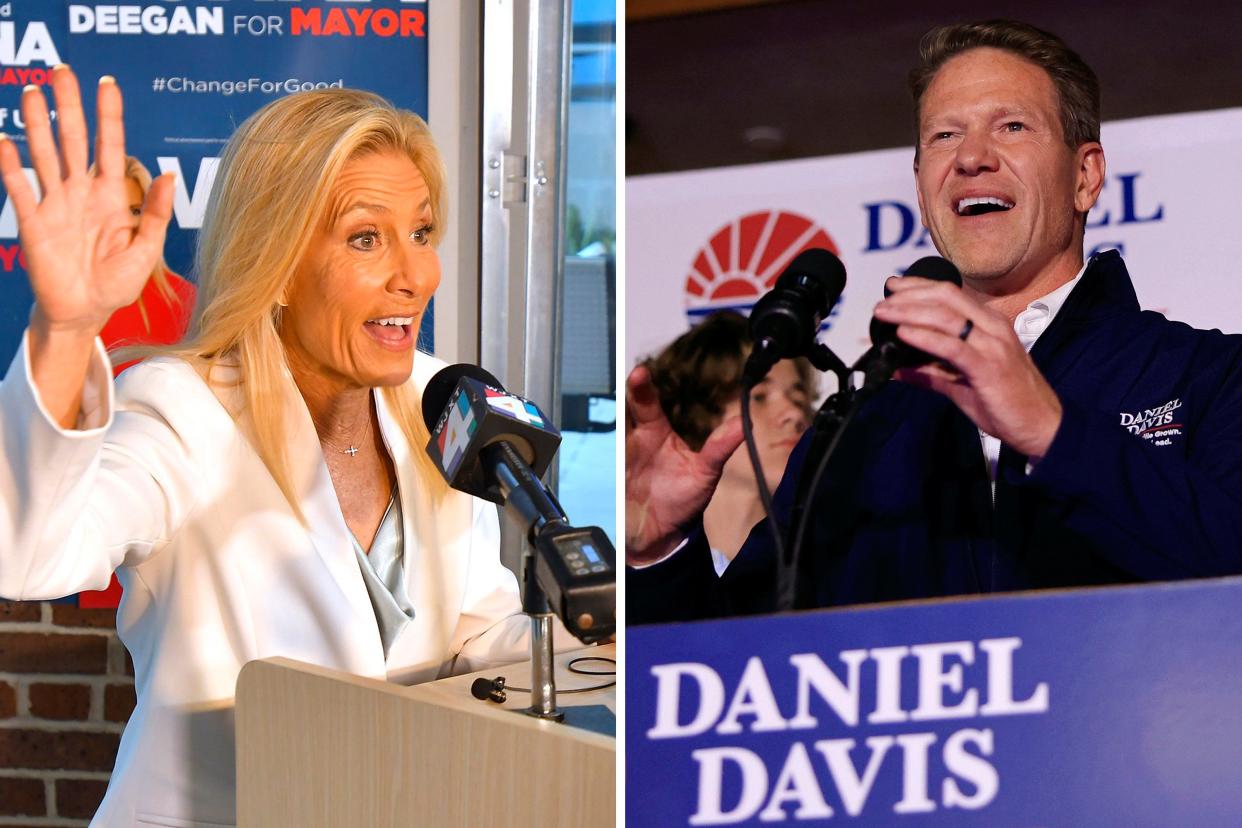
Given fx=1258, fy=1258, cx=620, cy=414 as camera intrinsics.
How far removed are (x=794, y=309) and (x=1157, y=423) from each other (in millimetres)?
245

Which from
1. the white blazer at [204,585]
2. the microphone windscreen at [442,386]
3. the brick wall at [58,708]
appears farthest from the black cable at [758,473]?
the brick wall at [58,708]

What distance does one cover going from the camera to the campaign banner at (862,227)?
0.81 m

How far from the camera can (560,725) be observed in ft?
3.30

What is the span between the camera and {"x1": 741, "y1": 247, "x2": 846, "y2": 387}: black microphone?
81 cm

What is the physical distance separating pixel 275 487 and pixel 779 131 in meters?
0.88

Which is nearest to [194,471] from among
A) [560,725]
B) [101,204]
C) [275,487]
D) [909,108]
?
[275,487]

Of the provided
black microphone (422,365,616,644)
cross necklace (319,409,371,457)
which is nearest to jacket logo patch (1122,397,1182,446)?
black microphone (422,365,616,644)

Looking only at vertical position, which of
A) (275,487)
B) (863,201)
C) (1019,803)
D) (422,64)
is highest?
(422,64)

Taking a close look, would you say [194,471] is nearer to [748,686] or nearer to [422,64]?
[748,686]

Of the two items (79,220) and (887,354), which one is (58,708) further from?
(887,354)

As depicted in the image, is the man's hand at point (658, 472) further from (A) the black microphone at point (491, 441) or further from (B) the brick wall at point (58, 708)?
(B) the brick wall at point (58, 708)

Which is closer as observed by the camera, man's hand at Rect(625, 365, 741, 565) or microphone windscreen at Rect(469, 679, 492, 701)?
man's hand at Rect(625, 365, 741, 565)

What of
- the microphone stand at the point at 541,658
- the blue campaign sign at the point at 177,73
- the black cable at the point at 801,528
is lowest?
the microphone stand at the point at 541,658

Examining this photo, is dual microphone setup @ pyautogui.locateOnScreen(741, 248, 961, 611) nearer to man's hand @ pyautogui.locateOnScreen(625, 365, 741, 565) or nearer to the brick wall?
man's hand @ pyautogui.locateOnScreen(625, 365, 741, 565)
